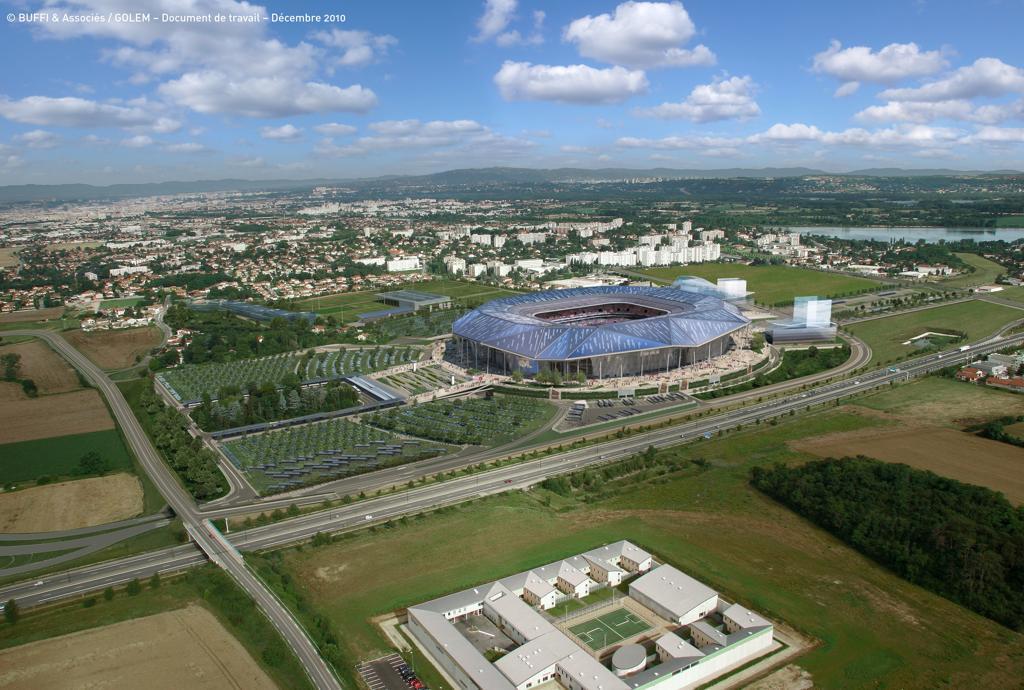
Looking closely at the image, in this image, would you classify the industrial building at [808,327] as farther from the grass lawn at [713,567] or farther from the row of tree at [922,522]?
the row of tree at [922,522]

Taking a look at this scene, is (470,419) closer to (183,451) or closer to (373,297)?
(183,451)

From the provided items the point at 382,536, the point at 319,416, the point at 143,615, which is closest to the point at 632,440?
the point at 382,536

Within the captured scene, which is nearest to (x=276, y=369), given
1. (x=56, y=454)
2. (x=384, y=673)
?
(x=56, y=454)

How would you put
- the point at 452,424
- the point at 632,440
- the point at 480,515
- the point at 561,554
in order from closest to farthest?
1. the point at 561,554
2. the point at 480,515
3. the point at 632,440
4. the point at 452,424

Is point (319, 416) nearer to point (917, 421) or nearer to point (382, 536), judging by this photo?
point (382, 536)

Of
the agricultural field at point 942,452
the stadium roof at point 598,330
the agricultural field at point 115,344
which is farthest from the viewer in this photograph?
the agricultural field at point 115,344

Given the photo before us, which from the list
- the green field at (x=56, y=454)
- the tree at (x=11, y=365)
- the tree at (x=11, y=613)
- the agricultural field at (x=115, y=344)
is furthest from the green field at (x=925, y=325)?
the tree at (x=11, y=365)
